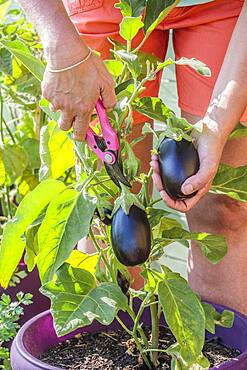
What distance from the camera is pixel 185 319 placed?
4.44 ft

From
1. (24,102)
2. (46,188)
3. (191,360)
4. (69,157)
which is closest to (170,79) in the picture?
(24,102)

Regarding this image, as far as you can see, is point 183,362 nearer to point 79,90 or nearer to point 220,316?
point 220,316

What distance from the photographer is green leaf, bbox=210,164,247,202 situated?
1.43 meters

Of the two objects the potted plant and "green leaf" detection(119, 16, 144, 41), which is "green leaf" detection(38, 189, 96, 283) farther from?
the potted plant

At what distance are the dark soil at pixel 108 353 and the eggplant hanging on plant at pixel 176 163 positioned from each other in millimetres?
340

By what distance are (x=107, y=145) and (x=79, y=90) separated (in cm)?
10

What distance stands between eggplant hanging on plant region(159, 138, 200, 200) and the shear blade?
0.06 metres

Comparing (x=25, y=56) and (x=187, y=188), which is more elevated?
(x=25, y=56)

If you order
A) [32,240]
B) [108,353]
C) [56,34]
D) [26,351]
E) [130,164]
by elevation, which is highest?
[56,34]

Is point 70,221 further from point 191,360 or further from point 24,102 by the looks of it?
point 24,102

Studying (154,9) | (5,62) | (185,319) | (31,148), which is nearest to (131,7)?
(154,9)

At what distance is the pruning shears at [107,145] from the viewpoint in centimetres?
131

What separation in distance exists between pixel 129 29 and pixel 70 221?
306 millimetres

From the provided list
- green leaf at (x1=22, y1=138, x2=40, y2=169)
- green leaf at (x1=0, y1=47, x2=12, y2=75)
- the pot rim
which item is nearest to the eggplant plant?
the pot rim
